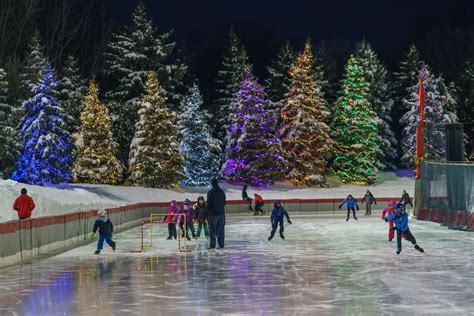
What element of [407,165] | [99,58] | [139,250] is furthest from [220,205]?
[99,58]

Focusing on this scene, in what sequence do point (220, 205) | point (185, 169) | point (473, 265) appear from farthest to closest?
point (185, 169)
point (220, 205)
point (473, 265)

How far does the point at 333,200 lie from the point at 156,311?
141ft

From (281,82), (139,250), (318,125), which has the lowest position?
(139,250)

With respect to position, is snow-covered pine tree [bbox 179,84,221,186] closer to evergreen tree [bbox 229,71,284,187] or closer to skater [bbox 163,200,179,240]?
evergreen tree [bbox 229,71,284,187]

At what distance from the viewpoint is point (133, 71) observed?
2776 inches

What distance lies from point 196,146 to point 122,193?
36.8ft

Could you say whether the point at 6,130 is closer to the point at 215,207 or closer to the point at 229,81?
the point at 229,81

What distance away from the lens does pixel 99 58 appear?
295 feet

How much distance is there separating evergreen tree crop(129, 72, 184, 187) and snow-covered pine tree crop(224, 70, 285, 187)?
823 centimetres

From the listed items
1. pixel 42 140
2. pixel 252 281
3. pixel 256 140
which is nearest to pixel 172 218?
pixel 252 281

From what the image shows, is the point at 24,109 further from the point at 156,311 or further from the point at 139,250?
the point at 156,311

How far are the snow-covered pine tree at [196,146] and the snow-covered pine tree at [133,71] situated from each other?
4.39m

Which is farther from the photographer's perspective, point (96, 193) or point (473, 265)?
point (96, 193)

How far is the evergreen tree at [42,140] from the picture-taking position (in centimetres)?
5431
